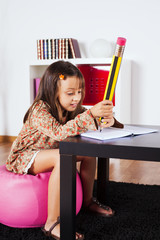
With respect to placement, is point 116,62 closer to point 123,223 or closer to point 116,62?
point 116,62

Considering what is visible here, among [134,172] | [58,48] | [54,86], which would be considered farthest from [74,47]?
[54,86]

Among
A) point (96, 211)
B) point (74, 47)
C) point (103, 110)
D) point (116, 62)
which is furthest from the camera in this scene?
point (74, 47)

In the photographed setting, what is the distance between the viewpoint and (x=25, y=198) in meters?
1.24

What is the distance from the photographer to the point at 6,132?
3553 millimetres

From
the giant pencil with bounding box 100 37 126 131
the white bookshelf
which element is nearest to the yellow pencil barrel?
the giant pencil with bounding box 100 37 126 131

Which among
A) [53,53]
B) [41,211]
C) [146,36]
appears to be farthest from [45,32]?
[41,211]

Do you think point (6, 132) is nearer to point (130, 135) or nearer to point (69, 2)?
point (69, 2)

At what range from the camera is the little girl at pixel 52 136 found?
3.93ft

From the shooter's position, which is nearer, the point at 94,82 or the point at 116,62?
the point at 116,62

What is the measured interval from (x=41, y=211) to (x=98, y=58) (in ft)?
6.21

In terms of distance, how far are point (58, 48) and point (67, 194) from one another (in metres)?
2.24

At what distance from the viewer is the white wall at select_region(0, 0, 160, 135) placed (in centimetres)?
293

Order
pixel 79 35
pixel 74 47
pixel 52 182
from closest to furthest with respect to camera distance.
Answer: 1. pixel 52 182
2. pixel 74 47
3. pixel 79 35

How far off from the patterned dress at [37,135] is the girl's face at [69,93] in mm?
78
